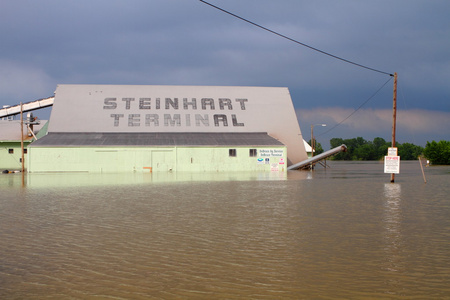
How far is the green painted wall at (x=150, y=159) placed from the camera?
43.8 m

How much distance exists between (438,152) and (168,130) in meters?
57.0

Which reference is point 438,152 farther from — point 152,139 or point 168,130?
point 152,139

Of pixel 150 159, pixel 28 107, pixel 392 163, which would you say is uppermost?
pixel 28 107

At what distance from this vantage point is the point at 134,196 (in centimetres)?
1977

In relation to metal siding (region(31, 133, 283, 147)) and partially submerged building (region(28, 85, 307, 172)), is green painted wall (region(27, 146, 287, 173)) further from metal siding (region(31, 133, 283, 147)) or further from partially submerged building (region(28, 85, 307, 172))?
metal siding (region(31, 133, 283, 147))

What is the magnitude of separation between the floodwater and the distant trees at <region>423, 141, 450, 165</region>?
74710 millimetres

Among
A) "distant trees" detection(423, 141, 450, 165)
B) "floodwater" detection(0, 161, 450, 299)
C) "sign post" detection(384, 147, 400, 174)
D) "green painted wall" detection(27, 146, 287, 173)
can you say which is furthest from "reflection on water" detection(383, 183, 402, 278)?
"distant trees" detection(423, 141, 450, 165)

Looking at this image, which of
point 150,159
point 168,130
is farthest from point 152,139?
point 168,130

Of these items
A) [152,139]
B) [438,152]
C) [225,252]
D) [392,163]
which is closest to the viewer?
[225,252]

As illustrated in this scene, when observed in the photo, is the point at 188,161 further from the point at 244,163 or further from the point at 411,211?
the point at 411,211

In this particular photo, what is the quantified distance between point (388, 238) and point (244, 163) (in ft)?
121

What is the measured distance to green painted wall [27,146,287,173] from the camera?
144 ft

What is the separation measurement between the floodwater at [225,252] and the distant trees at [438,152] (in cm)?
7471

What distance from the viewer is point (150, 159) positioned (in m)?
45.2
